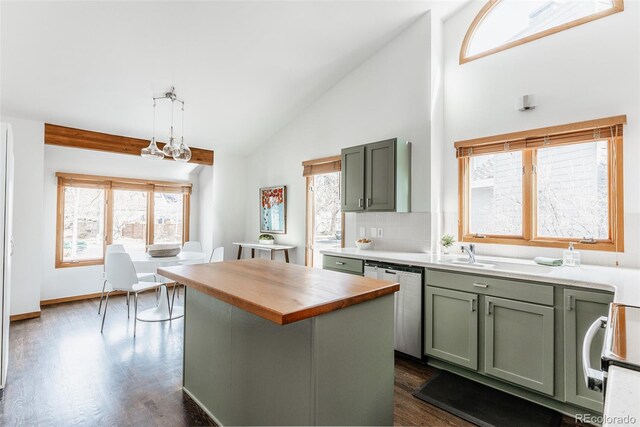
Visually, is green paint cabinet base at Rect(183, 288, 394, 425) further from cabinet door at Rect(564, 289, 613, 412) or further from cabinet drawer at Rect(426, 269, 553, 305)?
cabinet door at Rect(564, 289, 613, 412)

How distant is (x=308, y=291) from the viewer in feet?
5.23

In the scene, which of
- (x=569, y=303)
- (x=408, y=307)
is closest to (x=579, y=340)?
(x=569, y=303)

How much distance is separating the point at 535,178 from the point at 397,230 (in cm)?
139

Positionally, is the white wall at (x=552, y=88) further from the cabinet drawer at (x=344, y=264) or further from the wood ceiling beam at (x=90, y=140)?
the wood ceiling beam at (x=90, y=140)

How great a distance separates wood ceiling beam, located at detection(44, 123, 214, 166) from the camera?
402 cm

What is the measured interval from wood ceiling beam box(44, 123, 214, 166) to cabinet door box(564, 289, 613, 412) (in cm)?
468

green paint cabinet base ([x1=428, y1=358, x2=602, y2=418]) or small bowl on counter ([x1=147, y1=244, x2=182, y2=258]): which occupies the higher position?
small bowl on counter ([x1=147, y1=244, x2=182, y2=258])

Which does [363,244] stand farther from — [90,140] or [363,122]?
[90,140]

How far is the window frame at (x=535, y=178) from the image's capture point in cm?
246

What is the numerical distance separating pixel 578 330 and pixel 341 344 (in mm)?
1612

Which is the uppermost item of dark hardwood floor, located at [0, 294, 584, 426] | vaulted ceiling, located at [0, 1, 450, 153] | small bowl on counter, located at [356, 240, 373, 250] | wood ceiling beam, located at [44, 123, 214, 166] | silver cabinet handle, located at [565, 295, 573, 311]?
vaulted ceiling, located at [0, 1, 450, 153]

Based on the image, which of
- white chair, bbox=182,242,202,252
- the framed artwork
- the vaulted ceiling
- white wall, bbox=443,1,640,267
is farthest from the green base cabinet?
white chair, bbox=182,242,202,252

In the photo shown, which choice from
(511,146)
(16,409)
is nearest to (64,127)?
(16,409)

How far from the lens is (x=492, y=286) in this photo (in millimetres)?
2350
